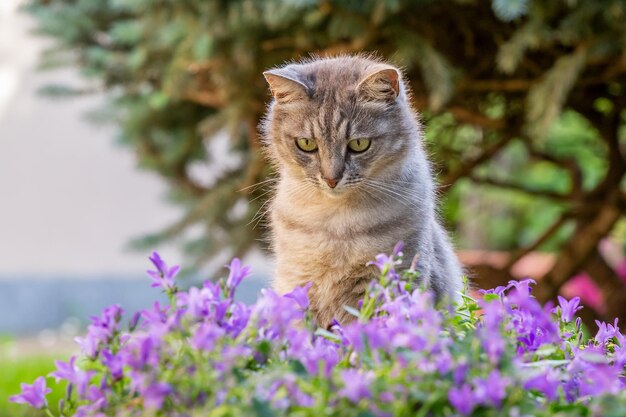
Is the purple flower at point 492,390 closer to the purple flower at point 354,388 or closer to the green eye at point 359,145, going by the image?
the purple flower at point 354,388

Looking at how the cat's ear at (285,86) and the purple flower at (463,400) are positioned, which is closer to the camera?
the purple flower at (463,400)

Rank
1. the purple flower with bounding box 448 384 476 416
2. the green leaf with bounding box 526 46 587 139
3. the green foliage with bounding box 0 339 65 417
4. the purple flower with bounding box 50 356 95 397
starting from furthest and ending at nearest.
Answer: the green foliage with bounding box 0 339 65 417 < the green leaf with bounding box 526 46 587 139 < the purple flower with bounding box 50 356 95 397 < the purple flower with bounding box 448 384 476 416

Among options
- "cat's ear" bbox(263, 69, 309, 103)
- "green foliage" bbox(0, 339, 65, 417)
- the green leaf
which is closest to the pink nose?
"cat's ear" bbox(263, 69, 309, 103)

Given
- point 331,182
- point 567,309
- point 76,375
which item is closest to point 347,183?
point 331,182

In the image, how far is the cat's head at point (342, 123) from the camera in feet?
5.35

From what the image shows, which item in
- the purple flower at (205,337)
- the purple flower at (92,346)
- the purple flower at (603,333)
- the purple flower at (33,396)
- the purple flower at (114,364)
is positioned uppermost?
the purple flower at (92,346)

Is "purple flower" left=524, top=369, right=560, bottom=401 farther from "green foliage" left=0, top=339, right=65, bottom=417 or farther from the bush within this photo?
"green foliage" left=0, top=339, right=65, bottom=417

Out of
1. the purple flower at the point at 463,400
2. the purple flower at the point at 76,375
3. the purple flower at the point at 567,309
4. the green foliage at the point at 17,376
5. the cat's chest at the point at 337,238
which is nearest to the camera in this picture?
the purple flower at the point at 463,400

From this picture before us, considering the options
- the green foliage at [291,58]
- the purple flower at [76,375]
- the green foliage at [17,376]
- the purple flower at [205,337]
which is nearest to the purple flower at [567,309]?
the purple flower at [205,337]

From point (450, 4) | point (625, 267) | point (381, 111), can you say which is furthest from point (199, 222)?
point (625, 267)

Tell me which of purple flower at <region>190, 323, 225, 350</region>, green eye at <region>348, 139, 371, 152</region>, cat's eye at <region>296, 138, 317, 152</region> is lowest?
purple flower at <region>190, 323, 225, 350</region>

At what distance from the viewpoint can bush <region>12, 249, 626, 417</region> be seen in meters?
0.71

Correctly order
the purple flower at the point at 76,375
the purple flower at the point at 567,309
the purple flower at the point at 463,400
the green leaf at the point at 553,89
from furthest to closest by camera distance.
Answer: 1. the green leaf at the point at 553,89
2. the purple flower at the point at 567,309
3. the purple flower at the point at 76,375
4. the purple flower at the point at 463,400

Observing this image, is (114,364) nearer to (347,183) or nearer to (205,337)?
(205,337)
